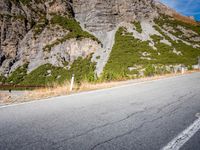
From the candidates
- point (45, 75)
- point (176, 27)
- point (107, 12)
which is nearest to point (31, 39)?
point (45, 75)

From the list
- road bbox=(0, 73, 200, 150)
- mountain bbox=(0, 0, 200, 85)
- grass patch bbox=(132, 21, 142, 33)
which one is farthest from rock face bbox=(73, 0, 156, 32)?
road bbox=(0, 73, 200, 150)

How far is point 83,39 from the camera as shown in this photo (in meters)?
82.4

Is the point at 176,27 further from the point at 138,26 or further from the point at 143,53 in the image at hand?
the point at 143,53

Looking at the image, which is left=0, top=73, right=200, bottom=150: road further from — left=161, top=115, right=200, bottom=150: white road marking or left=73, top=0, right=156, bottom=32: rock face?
left=73, top=0, right=156, bottom=32: rock face

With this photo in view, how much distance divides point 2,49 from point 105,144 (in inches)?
3282

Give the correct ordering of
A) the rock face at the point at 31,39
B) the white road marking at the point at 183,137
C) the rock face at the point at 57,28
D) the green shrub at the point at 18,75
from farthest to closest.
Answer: the rock face at the point at 57,28
the rock face at the point at 31,39
the green shrub at the point at 18,75
the white road marking at the point at 183,137

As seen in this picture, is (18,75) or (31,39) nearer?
(18,75)

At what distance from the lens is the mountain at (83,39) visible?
223 ft

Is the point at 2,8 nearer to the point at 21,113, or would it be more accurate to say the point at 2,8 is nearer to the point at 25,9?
the point at 25,9

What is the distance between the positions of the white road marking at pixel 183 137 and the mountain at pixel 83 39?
52127 mm

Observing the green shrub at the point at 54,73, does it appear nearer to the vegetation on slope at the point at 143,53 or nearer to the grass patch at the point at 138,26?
the vegetation on slope at the point at 143,53

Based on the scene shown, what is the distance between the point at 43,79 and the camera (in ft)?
211

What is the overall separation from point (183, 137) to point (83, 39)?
7953 centimetres

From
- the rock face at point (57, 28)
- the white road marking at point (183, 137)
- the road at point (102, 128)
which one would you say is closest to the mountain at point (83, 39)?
the rock face at point (57, 28)
